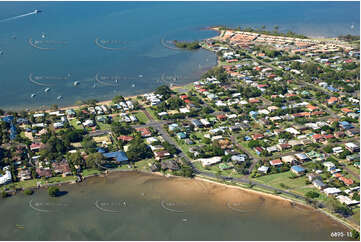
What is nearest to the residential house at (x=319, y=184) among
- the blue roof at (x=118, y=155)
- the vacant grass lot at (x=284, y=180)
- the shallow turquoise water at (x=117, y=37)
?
the vacant grass lot at (x=284, y=180)

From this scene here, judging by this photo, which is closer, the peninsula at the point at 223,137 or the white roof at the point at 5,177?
the white roof at the point at 5,177

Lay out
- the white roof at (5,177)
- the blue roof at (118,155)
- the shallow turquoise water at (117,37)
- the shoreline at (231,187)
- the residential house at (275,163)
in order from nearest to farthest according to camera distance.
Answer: the shoreline at (231,187), the white roof at (5,177), the residential house at (275,163), the blue roof at (118,155), the shallow turquoise water at (117,37)

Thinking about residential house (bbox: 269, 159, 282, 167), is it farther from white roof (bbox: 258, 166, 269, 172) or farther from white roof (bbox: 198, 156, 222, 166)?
white roof (bbox: 198, 156, 222, 166)

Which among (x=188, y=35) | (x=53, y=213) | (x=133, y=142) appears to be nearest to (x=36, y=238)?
(x=53, y=213)

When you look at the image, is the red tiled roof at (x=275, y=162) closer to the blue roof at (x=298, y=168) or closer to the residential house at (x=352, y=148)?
the blue roof at (x=298, y=168)

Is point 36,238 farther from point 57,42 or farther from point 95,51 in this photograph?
point 57,42

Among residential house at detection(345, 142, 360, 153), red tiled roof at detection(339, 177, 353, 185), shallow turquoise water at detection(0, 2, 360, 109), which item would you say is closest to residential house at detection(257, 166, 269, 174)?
red tiled roof at detection(339, 177, 353, 185)

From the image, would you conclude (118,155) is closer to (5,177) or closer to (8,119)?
(5,177)

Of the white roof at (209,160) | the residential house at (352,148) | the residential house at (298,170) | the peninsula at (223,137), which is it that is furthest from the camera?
the residential house at (352,148)

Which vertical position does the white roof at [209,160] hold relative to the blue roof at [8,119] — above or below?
below

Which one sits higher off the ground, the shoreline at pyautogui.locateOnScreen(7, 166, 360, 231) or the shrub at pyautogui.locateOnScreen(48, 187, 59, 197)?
the shrub at pyautogui.locateOnScreen(48, 187, 59, 197)

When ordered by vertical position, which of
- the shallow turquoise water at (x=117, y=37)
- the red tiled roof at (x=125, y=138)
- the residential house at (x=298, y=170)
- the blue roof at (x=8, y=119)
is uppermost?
the shallow turquoise water at (x=117, y=37)
